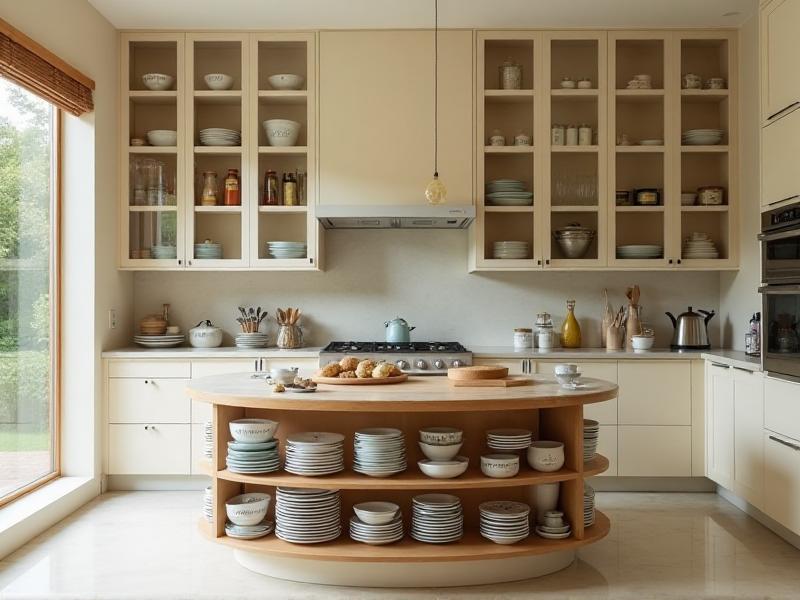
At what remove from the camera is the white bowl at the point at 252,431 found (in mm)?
3016

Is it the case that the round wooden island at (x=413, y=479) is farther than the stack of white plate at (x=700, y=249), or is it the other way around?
the stack of white plate at (x=700, y=249)

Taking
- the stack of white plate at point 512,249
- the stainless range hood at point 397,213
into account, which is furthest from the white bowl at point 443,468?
the stack of white plate at point 512,249

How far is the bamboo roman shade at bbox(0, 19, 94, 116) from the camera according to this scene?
352 cm

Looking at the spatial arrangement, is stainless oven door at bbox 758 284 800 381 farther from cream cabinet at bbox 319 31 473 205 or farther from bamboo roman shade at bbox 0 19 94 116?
bamboo roman shade at bbox 0 19 94 116

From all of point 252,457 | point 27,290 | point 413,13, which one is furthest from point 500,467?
point 413,13

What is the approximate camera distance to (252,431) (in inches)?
119

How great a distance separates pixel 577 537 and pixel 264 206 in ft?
9.50

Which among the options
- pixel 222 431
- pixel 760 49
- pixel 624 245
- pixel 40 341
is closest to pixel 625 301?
pixel 624 245

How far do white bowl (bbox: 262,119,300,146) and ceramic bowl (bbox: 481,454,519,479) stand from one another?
272 centimetres

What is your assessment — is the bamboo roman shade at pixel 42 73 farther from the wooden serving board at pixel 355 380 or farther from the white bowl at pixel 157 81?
the wooden serving board at pixel 355 380

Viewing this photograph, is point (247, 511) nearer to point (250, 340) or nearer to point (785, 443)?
point (250, 340)

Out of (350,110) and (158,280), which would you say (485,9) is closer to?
(350,110)

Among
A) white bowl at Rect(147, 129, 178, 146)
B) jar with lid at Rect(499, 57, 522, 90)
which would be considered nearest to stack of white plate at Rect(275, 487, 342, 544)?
white bowl at Rect(147, 129, 178, 146)

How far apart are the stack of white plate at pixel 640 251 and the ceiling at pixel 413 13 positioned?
55.3 inches
